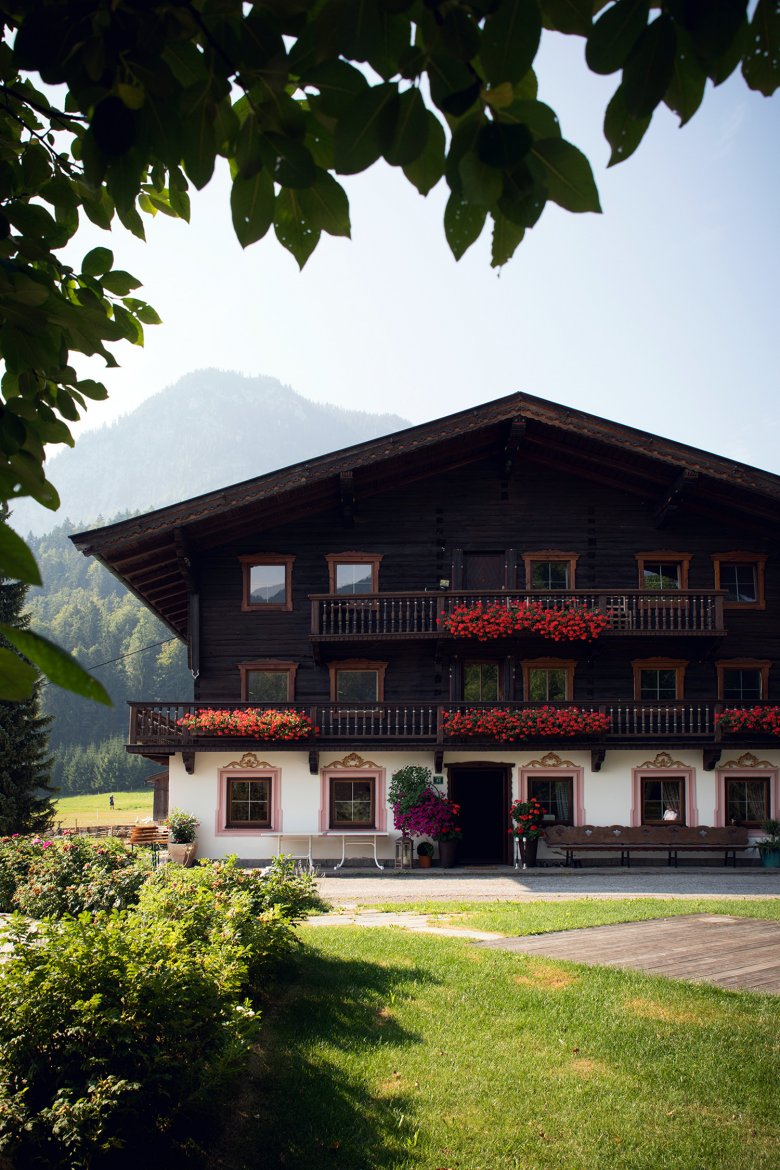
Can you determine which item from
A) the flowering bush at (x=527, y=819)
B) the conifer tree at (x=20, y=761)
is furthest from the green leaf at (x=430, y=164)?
the conifer tree at (x=20, y=761)

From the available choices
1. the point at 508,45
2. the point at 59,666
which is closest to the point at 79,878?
the point at 59,666

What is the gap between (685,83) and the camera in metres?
1.84

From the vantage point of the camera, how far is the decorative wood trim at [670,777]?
24.1 meters

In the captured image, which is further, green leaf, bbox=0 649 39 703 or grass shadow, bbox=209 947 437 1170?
grass shadow, bbox=209 947 437 1170

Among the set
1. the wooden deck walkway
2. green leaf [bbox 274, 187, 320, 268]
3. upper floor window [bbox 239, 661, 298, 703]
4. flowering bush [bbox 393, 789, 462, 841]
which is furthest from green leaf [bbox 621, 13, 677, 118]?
upper floor window [bbox 239, 661, 298, 703]

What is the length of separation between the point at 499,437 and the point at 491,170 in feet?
79.1

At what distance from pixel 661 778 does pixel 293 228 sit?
23.9 meters

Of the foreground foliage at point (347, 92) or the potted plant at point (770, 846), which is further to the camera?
the potted plant at point (770, 846)

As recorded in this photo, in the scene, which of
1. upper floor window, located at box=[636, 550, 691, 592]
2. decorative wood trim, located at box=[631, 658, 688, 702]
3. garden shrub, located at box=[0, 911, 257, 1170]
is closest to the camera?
garden shrub, located at box=[0, 911, 257, 1170]

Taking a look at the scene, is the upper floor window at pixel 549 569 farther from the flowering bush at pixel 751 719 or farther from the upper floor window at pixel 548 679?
the flowering bush at pixel 751 719

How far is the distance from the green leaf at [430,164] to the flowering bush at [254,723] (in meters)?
21.7

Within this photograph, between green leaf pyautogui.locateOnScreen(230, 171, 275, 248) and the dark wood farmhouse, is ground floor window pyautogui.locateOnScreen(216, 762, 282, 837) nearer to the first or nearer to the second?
the dark wood farmhouse

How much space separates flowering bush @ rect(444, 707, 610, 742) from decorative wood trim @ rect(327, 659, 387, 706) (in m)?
2.23

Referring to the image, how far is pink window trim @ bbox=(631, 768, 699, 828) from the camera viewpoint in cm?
2408
